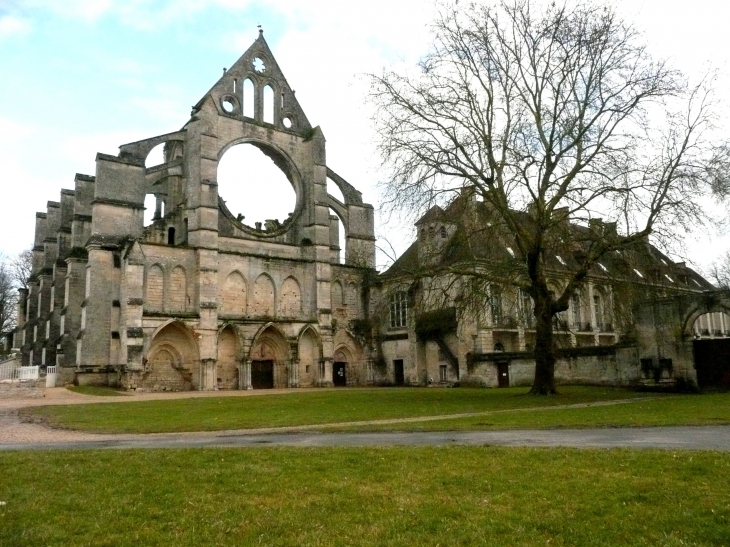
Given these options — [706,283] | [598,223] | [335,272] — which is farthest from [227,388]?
[706,283]

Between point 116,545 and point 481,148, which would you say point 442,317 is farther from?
point 116,545

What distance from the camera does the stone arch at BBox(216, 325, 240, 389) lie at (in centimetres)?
4000

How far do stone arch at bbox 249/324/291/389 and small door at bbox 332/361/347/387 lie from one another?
445 cm

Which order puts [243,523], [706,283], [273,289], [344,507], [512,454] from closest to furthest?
[243,523] → [344,507] → [512,454] → [273,289] → [706,283]

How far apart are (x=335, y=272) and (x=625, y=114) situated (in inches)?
1019

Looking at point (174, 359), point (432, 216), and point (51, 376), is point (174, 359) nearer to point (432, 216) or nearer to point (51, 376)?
point (51, 376)

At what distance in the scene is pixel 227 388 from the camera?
131ft

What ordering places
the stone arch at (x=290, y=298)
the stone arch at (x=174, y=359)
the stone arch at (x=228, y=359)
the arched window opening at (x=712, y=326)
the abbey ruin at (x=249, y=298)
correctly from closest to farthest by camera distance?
the abbey ruin at (x=249, y=298) → the stone arch at (x=174, y=359) → the stone arch at (x=228, y=359) → the stone arch at (x=290, y=298) → the arched window opening at (x=712, y=326)

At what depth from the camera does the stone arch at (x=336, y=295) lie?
1794 inches

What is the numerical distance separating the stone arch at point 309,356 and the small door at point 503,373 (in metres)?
12.1

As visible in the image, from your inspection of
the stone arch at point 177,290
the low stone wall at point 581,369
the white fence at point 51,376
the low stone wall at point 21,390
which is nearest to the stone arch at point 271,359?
the stone arch at point 177,290

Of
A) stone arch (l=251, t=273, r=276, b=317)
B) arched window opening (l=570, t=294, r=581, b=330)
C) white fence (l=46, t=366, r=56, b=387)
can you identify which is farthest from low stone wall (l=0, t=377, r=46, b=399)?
arched window opening (l=570, t=294, r=581, b=330)

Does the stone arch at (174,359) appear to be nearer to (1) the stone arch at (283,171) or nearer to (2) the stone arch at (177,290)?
(2) the stone arch at (177,290)

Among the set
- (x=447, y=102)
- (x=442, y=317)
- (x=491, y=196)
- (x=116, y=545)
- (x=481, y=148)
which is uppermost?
(x=447, y=102)
